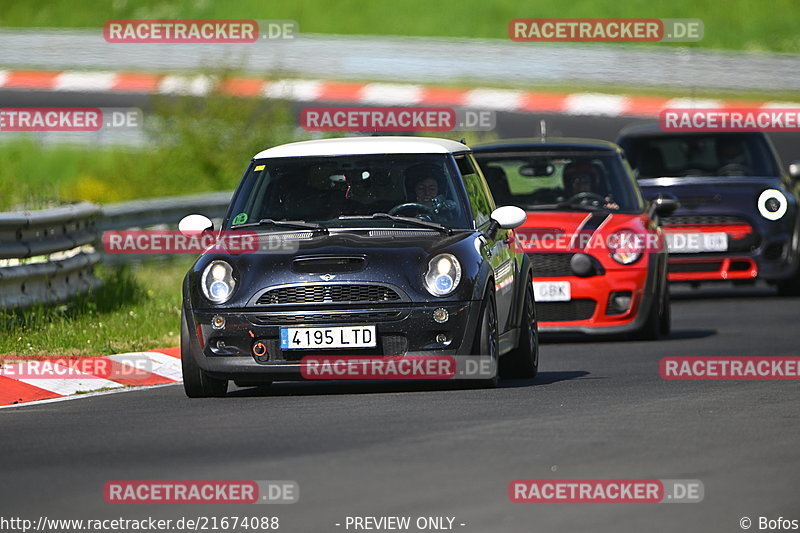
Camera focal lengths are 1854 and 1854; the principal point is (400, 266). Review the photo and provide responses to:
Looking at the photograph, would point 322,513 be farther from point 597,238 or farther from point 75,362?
point 597,238

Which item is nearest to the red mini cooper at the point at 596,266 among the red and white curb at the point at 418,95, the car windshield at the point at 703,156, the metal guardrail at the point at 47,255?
the metal guardrail at the point at 47,255

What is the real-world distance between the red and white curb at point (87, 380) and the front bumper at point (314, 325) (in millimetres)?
1225

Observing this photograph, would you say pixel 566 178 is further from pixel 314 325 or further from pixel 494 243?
pixel 314 325

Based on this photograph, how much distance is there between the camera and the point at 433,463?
7500 millimetres

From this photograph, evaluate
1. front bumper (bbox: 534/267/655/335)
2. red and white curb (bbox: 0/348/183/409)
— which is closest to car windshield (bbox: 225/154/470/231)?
red and white curb (bbox: 0/348/183/409)

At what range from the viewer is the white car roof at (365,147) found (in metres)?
11.1

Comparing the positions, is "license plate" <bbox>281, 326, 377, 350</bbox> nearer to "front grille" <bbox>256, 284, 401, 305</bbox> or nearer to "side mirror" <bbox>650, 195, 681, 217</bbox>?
"front grille" <bbox>256, 284, 401, 305</bbox>

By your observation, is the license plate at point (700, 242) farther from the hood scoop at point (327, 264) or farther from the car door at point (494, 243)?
the hood scoop at point (327, 264)

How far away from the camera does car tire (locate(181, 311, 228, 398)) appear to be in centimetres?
1027

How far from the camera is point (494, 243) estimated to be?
10977mm

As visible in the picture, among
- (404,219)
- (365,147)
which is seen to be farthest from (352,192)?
(404,219)

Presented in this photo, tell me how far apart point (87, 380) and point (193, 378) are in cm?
144

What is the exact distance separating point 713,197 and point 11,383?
839cm

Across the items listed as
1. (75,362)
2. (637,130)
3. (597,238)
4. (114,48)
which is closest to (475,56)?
(114,48)
